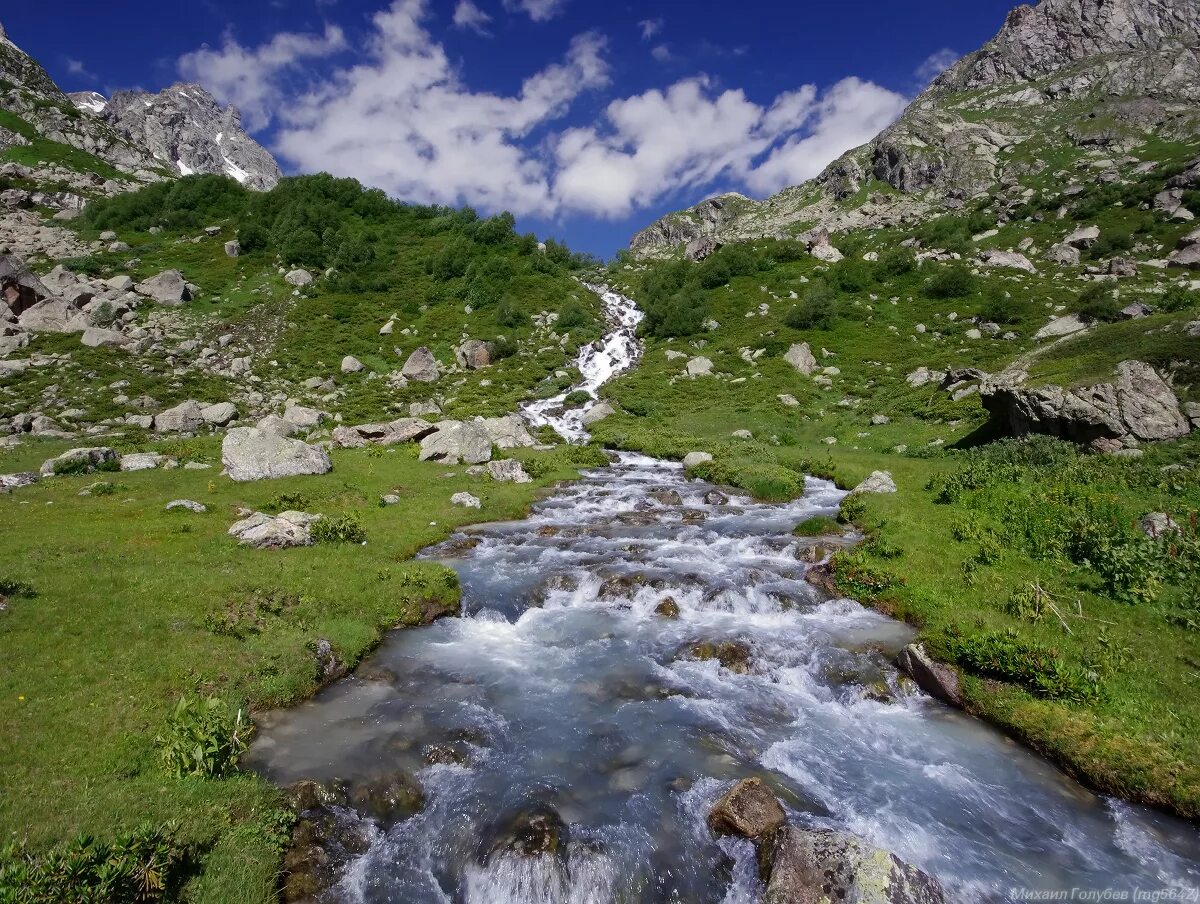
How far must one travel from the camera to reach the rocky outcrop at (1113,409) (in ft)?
90.2

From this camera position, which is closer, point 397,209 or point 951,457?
point 951,457

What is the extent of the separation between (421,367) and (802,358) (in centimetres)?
4401

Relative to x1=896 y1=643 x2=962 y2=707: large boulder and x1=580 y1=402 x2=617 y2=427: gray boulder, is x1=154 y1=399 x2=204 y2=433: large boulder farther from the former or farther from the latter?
x1=896 y1=643 x2=962 y2=707: large boulder

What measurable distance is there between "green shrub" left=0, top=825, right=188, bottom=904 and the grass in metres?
0.55

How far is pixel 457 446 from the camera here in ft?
131

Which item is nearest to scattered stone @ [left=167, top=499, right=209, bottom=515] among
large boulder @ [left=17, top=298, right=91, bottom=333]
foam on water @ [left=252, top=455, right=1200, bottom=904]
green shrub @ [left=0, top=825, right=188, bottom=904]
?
foam on water @ [left=252, top=455, right=1200, bottom=904]

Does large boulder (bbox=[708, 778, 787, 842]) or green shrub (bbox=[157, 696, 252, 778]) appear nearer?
large boulder (bbox=[708, 778, 787, 842])

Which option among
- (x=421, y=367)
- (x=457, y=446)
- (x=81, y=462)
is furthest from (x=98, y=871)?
(x=421, y=367)

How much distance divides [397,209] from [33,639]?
352 ft

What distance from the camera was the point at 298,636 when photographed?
1584 cm

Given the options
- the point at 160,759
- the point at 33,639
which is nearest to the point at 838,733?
the point at 160,759

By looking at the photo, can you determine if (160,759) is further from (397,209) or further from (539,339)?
(397,209)

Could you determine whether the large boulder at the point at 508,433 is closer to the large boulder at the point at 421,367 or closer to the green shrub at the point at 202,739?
the large boulder at the point at 421,367

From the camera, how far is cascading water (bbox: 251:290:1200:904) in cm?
965
